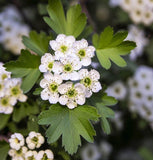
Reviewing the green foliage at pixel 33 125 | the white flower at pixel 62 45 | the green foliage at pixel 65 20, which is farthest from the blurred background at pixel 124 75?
the green foliage at pixel 33 125

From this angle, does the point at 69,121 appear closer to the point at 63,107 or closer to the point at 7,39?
the point at 63,107

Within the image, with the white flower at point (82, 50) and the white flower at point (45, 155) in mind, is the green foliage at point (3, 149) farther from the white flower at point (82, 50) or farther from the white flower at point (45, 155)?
the white flower at point (82, 50)

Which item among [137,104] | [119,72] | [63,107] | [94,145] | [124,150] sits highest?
[63,107]

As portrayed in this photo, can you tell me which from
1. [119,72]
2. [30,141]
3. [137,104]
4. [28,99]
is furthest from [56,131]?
[119,72]

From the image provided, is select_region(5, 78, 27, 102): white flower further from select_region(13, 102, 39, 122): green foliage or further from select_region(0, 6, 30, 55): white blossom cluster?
select_region(0, 6, 30, 55): white blossom cluster

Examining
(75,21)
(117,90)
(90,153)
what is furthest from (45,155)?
(117,90)

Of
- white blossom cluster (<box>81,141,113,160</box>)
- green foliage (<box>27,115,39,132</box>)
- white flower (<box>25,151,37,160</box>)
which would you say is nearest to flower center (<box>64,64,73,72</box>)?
green foliage (<box>27,115,39,132</box>)
